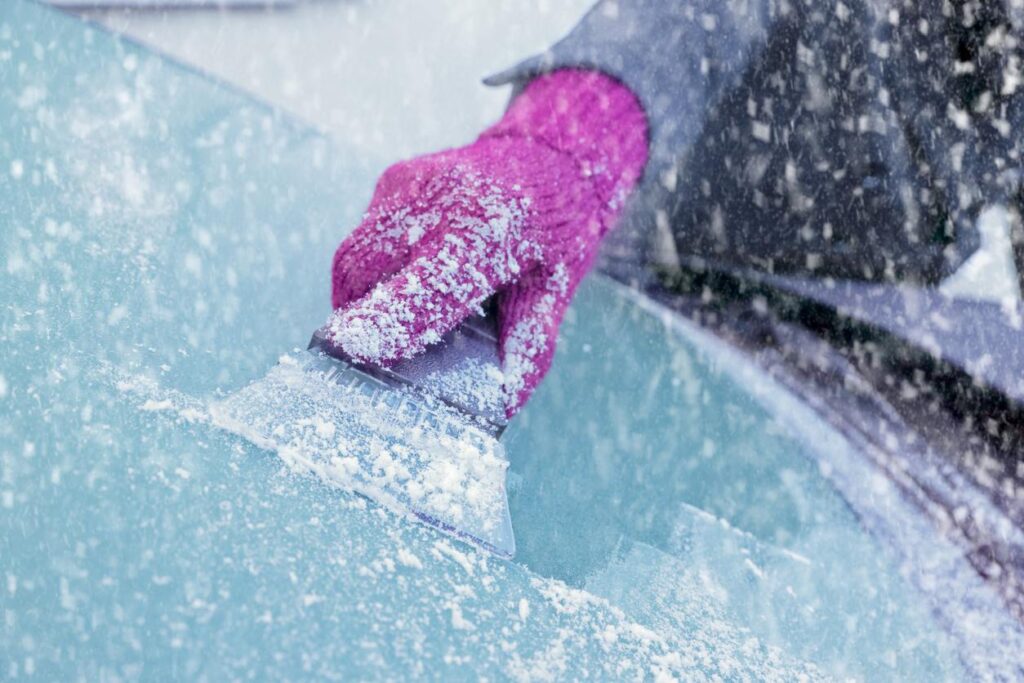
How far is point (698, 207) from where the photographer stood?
3.31 feet

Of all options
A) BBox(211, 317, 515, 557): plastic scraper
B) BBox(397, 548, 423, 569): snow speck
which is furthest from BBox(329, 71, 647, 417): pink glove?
BBox(397, 548, 423, 569): snow speck

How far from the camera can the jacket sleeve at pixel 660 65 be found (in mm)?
866

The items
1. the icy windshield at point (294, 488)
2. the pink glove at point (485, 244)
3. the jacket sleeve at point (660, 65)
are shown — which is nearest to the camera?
the icy windshield at point (294, 488)

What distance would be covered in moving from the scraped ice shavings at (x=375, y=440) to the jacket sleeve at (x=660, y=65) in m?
0.49

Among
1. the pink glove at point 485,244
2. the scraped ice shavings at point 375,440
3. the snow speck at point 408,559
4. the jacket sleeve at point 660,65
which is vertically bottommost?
the snow speck at point 408,559

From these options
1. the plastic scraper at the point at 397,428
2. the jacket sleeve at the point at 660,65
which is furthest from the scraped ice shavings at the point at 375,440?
the jacket sleeve at the point at 660,65

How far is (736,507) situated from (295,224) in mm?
467

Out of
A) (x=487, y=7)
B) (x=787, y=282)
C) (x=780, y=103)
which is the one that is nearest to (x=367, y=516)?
(x=787, y=282)

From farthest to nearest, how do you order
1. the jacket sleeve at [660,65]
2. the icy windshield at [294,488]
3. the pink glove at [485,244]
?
the jacket sleeve at [660,65] < the pink glove at [485,244] < the icy windshield at [294,488]

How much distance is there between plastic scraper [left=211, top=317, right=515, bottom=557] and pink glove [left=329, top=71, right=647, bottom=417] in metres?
0.02

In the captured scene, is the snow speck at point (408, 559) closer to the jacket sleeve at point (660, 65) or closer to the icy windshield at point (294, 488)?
the icy windshield at point (294, 488)

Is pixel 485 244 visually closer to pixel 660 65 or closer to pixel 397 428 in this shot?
pixel 397 428

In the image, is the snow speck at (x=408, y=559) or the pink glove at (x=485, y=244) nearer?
the snow speck at (x=408, y=559)

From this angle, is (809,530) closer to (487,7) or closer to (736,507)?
(736,507)
